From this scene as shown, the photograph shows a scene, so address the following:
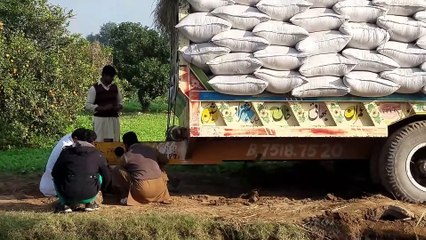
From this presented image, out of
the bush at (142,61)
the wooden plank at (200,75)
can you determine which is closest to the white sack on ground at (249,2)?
the wooden plank at (200,75)

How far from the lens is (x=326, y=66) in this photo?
19.7ft

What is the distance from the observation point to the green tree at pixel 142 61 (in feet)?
82.8

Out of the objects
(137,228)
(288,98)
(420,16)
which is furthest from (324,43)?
(137,228)

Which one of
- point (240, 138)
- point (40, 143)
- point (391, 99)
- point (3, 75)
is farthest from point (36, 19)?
point (391, 99)

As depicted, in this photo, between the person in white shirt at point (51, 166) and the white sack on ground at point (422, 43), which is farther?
the person in white shirt at point (51, 166)

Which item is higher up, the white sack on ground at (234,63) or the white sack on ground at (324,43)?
the white sack on ground at (324,43)

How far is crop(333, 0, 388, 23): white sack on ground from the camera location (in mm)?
6098

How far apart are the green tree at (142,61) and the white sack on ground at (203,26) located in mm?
19270

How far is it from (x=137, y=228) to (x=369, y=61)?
8.82 feet

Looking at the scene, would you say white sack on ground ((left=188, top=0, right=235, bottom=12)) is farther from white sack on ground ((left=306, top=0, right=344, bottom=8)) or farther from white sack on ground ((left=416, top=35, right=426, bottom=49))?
white sack on ground ((left=416, top=35, right=426, bottom=49))

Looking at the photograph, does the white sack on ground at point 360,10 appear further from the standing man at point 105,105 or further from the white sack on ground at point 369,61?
the standing man at point 105,105

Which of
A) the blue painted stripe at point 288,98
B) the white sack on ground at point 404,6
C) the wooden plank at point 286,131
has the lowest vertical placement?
the wooden plank at point 286,131

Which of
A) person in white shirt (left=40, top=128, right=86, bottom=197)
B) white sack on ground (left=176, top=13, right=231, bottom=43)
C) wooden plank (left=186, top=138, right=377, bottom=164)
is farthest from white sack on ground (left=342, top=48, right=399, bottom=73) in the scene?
person in white shirt (left=40, top=128, right=86, bottom=197)

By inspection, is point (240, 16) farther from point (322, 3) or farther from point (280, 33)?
point (322, 3)
